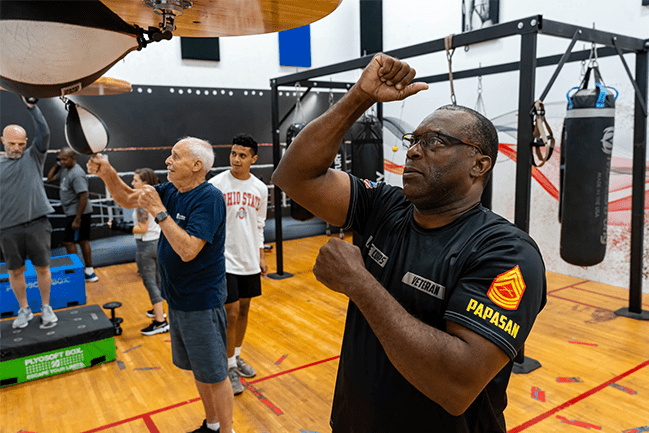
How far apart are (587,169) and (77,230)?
5859 mm

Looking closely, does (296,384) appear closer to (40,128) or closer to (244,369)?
(244,369)

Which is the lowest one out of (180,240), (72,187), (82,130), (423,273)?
(72,187)

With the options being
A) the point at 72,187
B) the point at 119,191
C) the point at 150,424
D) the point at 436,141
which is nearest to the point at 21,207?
the point at 119,191

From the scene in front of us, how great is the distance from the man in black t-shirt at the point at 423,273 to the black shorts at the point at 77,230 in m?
5.60

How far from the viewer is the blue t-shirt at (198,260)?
241cm

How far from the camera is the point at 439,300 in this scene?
126 cm

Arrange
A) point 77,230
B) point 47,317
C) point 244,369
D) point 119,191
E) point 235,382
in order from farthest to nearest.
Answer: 1. point 77,230
2. point 47,317
3. point 244,369
4. point 235,382
5. point 119,191

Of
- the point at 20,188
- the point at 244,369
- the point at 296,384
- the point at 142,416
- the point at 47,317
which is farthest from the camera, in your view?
the point at 20,188

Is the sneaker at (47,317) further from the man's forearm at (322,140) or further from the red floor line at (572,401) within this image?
the red floor line at (572,401)

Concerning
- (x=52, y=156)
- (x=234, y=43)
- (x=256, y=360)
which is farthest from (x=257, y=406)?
(x=234, y=43)

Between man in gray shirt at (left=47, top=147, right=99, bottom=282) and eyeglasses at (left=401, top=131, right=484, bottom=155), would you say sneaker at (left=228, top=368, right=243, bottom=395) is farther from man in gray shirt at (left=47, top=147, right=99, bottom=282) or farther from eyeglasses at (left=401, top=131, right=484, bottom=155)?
man in gray shirt at (left=47, top=147, right=99, bottom=282)

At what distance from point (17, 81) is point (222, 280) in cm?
168

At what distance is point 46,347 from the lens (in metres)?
3.59

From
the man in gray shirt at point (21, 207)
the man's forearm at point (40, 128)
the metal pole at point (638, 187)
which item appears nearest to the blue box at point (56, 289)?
the man in gray shirt at point (21, 207)
